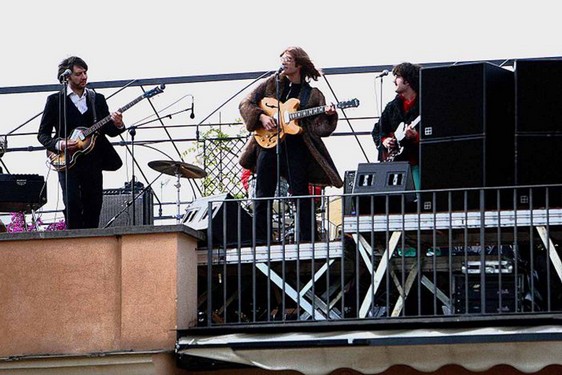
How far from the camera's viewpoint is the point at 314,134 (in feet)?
55.5

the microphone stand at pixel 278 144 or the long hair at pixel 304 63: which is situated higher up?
the long hair at pixel 304 63

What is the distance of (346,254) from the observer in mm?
16344

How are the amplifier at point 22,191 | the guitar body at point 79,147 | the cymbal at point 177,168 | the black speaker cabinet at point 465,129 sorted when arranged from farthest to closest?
the cymbal at point 177,168 → the amplifier at point 22,191 → the guitar body at point 79,147 → the black speaker cabinet at point 465,129

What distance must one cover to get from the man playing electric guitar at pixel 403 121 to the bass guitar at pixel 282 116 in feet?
1.69

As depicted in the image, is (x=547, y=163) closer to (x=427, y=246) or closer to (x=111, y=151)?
(x=427, y=246)

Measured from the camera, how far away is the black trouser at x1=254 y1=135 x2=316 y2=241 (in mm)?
16766

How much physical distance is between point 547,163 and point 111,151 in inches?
148

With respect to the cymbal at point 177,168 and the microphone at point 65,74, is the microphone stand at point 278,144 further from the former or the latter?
the microphone at point 65,74

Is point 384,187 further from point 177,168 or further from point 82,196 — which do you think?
point 177,168

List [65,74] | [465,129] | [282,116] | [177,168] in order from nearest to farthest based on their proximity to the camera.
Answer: [465,129]
[282,116]
[65,74]
[177,168]

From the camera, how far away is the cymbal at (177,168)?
1844 centimetres

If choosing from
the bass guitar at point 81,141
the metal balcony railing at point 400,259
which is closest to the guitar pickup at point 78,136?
the bass guitar at point 81,141

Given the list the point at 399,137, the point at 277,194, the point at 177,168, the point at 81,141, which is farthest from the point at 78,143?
the point at 399,137

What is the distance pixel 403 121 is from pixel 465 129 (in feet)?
2.72
